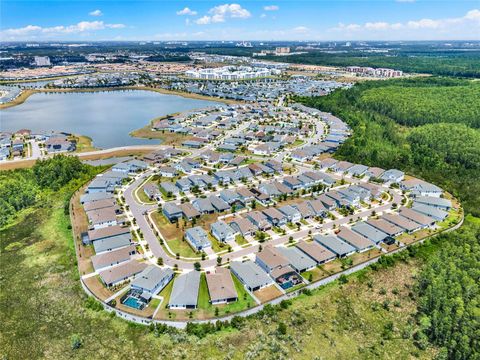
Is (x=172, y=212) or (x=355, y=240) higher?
(x=172, y=212)

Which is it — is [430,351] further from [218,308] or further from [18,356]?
[18,356]

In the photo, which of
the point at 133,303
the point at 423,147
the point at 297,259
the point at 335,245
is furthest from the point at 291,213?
the point at 423,147

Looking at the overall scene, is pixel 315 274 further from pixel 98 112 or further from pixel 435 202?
pixel 98 112

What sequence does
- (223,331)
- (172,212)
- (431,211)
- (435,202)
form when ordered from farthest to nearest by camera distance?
(435,202) → (431,211) → (172,212) → (223,331)

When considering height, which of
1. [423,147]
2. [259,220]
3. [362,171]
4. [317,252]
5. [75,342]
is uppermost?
[423,147]

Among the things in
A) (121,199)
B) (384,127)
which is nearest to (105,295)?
(121,199)

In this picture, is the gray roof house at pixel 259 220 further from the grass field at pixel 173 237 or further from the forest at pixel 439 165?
the forest at pixel 439 165
